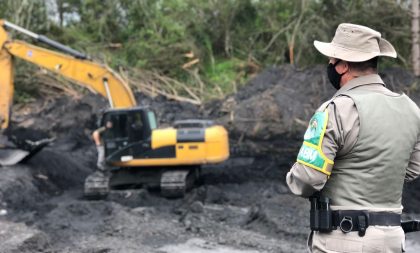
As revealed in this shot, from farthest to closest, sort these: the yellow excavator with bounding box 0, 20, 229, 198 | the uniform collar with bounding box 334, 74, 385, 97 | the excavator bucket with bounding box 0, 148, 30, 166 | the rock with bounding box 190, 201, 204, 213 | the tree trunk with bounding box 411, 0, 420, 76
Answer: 1. the tree trunk with bounding box 411, 0, 420, 76
2. the excavator bucket with bounding box 0, 148, 30, 166
3. the yellow excavator with bounding box 0, 20, 229, 198
4. the rock with bounding box 190, 201, 204, 213
5. the uniform collar with bounding box 334, 74, 385, 97

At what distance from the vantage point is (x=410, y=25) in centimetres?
1334

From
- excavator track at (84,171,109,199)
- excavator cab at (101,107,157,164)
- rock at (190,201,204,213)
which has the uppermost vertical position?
excavator cab at (101,107,157,164)

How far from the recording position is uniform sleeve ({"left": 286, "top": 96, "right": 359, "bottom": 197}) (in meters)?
2.49

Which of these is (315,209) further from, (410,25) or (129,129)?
(410,25)

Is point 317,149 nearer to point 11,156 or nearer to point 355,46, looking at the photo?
point 355,46

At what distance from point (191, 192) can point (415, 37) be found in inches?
256

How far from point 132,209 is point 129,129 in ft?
5.51

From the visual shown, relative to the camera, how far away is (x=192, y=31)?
691 inches

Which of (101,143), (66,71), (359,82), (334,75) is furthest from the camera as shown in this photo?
(66,71)

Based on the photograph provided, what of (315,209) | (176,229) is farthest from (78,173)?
(315,209)

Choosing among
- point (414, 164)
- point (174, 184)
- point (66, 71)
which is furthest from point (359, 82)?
point (66, 71)

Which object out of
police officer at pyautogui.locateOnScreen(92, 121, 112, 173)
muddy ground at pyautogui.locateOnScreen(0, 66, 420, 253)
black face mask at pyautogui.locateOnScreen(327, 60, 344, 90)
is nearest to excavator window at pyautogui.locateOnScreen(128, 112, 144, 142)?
police officer at pyautogui.locateOnScreen(92, 121, 112, 173)

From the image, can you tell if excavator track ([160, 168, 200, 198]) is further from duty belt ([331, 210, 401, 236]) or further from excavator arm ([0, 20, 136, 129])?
duty belt ([331, 210, 401, 236])

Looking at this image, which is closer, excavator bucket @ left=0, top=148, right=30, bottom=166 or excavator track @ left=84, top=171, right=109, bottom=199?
excavator track @ left=84, top=171, right=109, bottom=199
